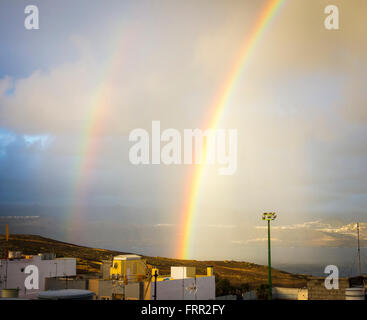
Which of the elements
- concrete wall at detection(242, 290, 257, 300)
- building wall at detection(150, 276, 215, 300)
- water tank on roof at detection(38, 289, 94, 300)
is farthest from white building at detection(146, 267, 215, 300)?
concrete wall at detection(242, 290, 257, 300)

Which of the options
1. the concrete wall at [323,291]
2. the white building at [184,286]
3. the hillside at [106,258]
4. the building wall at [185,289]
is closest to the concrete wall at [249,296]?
the white building at [184,286]

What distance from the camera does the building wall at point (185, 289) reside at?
158 ft

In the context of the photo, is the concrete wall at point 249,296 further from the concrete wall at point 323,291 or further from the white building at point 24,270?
the white building at point 24,270

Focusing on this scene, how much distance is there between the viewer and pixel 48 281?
54.1m

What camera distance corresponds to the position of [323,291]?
50.8 metres

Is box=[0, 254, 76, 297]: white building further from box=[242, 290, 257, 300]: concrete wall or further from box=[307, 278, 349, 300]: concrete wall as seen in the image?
box=[307, 278, 349, 300]: concrete wall

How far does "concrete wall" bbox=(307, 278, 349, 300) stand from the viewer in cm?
4847

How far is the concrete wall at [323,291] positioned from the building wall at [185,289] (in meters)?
12.1

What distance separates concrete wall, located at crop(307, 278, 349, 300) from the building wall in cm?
1212

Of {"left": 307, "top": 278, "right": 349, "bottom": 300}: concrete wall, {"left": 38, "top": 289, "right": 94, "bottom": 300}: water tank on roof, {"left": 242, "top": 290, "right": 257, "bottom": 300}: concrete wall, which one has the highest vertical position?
{"left": 38, "top": 289, "right": 94, "bottom": 300}: water tank on roof

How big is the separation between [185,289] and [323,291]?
590 inches
